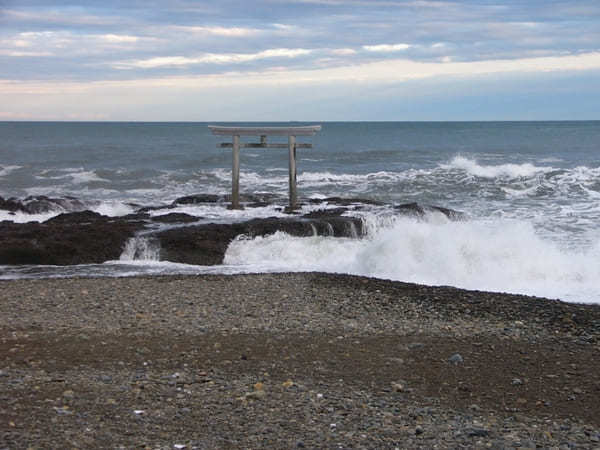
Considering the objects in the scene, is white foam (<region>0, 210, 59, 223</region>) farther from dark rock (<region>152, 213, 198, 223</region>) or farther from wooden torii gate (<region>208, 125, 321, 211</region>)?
wooden torii gate (<region>208, 125, 321, 211</region>)

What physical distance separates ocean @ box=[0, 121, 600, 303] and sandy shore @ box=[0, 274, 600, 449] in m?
2.58

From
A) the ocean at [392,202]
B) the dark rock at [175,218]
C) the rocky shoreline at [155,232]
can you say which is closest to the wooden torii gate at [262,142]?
the ocean at [392,202]

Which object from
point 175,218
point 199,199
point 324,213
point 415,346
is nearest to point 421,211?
point 324,213

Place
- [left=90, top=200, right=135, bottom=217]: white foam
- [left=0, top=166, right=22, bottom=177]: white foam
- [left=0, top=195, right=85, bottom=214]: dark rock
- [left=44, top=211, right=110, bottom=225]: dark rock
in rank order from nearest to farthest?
[left=44, top=211, right=110, bottom=225]: dark rock, [left=0, top=195, right=85, bottom=214]: dark rock, [left=90, top=200, right=135, bottom=217]: white foam, [left=0, top=166, right=22, bottom=177]: white foam

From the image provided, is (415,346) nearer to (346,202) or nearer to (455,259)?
(455,259)

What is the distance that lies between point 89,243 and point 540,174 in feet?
73.0

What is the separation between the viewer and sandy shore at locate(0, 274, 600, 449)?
5727 mm

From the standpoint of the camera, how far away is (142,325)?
338 inches

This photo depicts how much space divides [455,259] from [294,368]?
264 inches

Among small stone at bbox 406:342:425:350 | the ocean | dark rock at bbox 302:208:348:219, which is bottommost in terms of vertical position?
the ocean

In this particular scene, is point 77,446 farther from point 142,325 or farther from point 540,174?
point 540,174

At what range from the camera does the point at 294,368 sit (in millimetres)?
7188

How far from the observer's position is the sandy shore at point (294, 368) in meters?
5.73

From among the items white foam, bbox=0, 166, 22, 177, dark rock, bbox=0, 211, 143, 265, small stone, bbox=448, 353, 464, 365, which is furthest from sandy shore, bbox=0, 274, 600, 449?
white foam, bbox=0, 166, 22, 177
